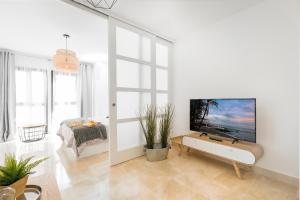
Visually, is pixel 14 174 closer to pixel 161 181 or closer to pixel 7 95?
pixel 161 181

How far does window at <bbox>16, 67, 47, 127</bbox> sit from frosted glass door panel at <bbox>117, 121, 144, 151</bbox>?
3536mm

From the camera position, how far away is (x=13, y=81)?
4.09 meters

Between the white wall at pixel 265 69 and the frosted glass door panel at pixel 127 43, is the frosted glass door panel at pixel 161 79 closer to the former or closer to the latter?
the frosted glass door panel at pixel 127 43

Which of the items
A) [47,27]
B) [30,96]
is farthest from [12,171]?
[30,96]

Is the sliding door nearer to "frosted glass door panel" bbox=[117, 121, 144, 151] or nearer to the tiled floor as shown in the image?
"frosted glass door panel" bbox=[117, 121, 144, 151]

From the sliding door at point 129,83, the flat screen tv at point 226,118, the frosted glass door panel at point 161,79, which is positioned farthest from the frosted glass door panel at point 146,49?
the flat screen tv at point 226,118

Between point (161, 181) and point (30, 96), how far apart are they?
467 centimetres

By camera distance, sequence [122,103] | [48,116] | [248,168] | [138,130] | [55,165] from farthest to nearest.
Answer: [48,116] < [138,130] < [122,103] < [55,165] < [248,168]

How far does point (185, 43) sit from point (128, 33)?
4.30 feet

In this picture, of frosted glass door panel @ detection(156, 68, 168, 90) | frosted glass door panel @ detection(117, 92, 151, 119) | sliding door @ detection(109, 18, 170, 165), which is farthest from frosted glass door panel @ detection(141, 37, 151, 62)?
frosted glass door panel @ detection(117, 92, 151, 119)

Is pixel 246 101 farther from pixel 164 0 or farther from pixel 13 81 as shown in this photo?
pixel 13 81

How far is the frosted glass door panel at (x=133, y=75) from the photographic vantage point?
8.64ft

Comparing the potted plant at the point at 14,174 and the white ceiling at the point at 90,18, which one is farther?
the white ceiling at the point at 90,18

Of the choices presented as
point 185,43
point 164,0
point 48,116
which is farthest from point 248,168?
point 48,116
